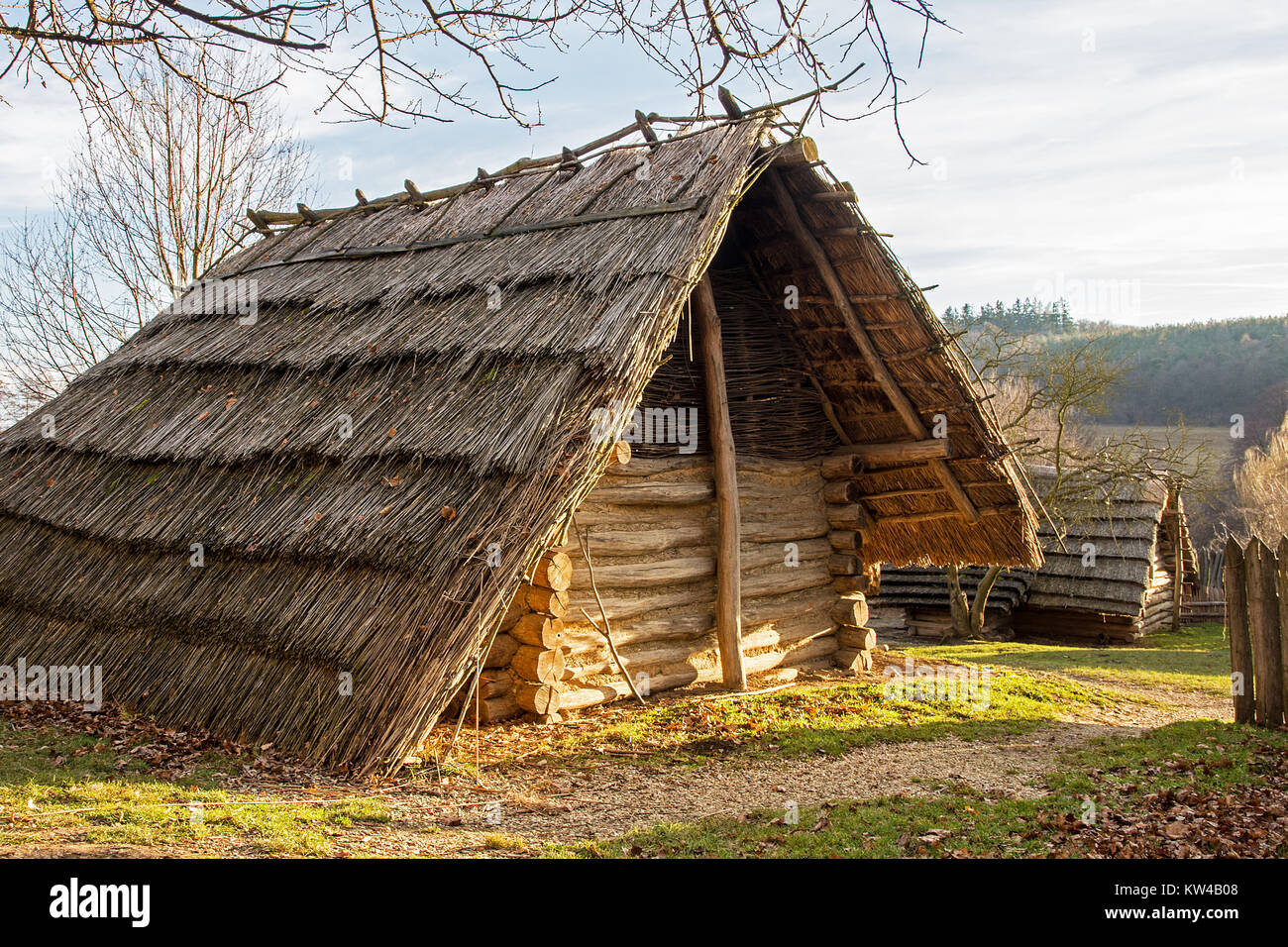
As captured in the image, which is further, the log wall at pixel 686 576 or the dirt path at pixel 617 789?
the log wall at pixel 686 576

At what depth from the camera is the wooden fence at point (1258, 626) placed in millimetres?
8008

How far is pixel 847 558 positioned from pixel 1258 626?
13.4 ft

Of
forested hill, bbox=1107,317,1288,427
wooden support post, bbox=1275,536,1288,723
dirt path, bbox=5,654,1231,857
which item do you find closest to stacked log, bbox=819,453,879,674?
dirt path, bbox=5,654,1231,857

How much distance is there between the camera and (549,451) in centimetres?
602

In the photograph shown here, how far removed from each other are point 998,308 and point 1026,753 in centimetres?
8269

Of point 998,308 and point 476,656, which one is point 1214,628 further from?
point 998,308

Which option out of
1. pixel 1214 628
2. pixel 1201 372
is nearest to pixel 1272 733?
pixel 1214 628

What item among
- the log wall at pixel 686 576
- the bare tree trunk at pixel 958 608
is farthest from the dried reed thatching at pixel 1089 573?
the log wall at pixel 686 576

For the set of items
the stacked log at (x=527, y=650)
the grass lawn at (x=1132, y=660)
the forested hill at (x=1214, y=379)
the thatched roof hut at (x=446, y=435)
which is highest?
the forested hill at (x=1214, y=379)

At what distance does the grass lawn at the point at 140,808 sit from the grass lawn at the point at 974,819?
1247mm

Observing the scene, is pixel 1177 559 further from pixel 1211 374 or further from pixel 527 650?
pixel 1211 374

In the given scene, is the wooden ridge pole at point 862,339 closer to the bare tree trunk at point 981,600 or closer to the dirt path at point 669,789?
the dirt path at point 669,789

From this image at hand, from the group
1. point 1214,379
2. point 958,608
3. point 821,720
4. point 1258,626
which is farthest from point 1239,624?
point 1214,379

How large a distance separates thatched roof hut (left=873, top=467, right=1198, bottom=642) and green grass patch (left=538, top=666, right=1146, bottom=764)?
1004cm
